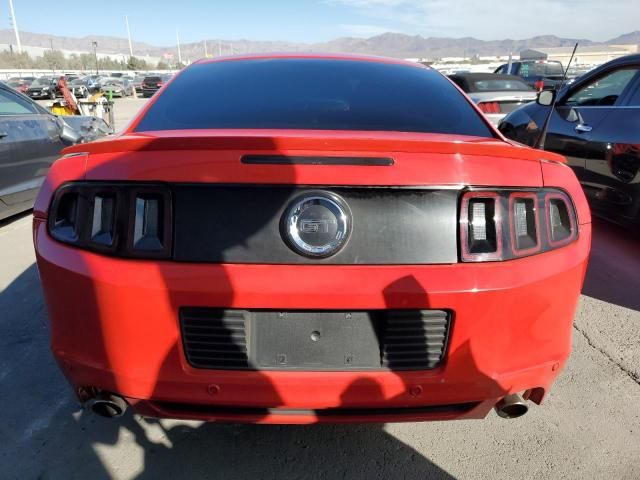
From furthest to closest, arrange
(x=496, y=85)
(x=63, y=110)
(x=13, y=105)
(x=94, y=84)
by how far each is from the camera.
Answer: (x=94, y=84) < (x=63, y=110) < (x=496, y=85) < (x=13, y=105)

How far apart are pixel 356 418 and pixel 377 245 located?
601mm

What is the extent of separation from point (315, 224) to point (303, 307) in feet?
0.83

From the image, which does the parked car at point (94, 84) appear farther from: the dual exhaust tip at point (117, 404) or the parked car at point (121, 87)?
the dual exhaust tip at point (117, 404)

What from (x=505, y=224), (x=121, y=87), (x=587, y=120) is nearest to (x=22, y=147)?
(x=505, y=224)

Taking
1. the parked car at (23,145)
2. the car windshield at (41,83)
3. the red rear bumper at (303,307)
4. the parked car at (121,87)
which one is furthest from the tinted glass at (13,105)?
the car windshield at (41,83)

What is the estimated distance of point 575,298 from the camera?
1658 millimetres

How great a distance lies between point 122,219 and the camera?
154 cm

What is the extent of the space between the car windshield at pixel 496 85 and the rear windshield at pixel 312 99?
6.71 metres

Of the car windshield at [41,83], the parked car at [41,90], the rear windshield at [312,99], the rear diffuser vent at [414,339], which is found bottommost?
the parked car at [41,90]

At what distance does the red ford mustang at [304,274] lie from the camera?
1473mm

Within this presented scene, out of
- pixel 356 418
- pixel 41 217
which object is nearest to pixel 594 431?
pixel 356 418

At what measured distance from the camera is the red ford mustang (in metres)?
1.47

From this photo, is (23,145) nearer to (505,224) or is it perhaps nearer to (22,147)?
A: (22,147)

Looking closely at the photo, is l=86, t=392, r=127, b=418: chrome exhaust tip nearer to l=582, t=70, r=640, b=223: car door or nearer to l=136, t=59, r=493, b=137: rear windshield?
l=136, t=59, r=493, b=137: rear windshield
